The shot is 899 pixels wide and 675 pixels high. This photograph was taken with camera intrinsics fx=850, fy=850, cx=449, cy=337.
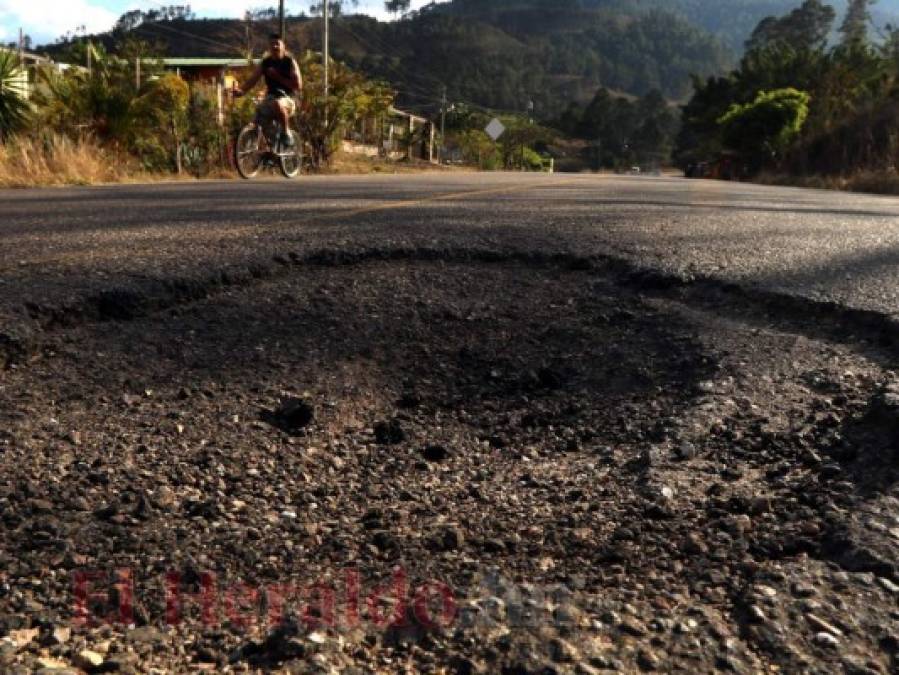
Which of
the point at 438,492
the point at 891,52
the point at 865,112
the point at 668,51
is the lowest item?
the point at 438,492

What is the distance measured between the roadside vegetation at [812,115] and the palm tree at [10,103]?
13.7 metres

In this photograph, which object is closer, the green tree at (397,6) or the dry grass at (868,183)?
the dry grass at (868,183)

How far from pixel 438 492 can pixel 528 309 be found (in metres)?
1.28

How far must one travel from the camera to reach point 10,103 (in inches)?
421

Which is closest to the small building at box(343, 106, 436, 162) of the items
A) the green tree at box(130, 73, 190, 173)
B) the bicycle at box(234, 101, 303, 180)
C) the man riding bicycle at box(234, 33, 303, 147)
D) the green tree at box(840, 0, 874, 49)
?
the green tree at box(130, 73, 190, 173)

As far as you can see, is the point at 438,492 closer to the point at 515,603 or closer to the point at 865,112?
the point at 515,603

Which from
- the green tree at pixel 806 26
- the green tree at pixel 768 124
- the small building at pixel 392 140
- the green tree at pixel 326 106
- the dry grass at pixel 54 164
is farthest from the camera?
the green tree at pixel 806 26

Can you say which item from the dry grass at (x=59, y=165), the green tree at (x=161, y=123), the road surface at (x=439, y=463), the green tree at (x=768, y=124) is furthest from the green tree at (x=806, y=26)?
the road surface at (x=439, y=463)

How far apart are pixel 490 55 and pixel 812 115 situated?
383 feet

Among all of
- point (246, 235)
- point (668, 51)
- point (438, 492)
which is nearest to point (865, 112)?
point (246, 235)

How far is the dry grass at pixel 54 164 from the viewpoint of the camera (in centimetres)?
841

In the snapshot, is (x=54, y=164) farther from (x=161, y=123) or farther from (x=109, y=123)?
(x=161, y=123)

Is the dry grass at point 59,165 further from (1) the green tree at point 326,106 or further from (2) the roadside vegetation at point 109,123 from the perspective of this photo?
(1) the green tree at point 326,106

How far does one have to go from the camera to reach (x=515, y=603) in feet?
3.42
